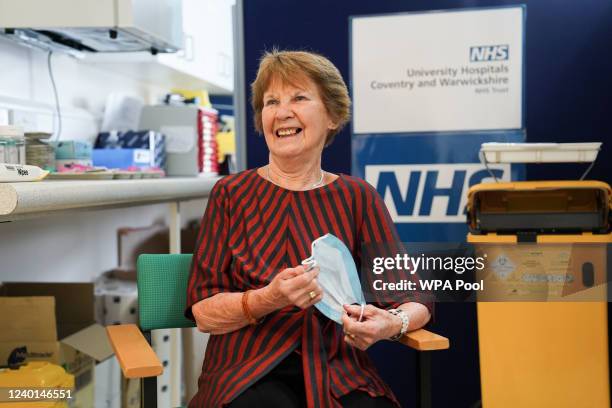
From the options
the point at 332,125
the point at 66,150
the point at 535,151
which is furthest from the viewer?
the point at 66,150

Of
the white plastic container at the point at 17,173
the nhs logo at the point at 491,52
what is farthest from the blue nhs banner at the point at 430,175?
the white plastic container at the point at 17,173

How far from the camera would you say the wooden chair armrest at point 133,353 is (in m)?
1.39

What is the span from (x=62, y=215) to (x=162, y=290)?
47.5 inches

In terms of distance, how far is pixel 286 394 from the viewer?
1588 mm

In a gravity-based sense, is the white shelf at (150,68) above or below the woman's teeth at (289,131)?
above

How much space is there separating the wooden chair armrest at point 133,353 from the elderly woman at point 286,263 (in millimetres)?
145

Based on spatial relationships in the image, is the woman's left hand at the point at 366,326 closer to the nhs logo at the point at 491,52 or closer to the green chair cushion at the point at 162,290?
the green chair cushion at the point at 162,290

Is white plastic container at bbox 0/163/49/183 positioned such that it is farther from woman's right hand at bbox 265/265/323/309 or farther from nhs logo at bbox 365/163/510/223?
nhs logo at bbox 365/163/510/223

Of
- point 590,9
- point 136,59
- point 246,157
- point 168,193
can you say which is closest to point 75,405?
point 168,193

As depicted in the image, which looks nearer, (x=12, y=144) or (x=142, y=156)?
(x=12, y=144)

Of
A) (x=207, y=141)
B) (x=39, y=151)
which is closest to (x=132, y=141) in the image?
(x=207, y=141)

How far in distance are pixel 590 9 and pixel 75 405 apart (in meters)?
2.10

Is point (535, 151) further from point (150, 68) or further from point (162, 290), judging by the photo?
point (150, 68)

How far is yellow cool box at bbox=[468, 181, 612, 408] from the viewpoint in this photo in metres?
2.09
